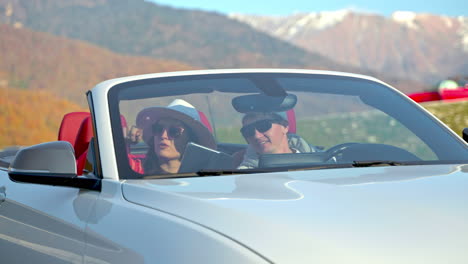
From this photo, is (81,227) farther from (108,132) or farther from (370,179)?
(370,179)

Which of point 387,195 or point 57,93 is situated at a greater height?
point 57,93

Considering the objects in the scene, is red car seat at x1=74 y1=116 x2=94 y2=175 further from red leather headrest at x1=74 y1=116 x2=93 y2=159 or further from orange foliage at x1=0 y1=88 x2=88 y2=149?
orange foliage at x1=0 y1=88 x2=88 y2=149

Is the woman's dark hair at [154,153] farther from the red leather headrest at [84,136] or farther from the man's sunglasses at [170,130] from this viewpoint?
the red leather headrest at [84,136]

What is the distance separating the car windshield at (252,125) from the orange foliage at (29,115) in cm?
10750

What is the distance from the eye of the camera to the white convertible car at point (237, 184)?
2262 mm

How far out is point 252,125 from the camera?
3.67 metres

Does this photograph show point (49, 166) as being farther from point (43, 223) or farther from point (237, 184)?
point (237, 184)

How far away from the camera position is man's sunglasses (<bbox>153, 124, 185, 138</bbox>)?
3535mm

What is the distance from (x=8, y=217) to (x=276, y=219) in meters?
1.77

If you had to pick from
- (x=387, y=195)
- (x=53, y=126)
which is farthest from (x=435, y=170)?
(x=53, y=126)

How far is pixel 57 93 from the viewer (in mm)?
143375

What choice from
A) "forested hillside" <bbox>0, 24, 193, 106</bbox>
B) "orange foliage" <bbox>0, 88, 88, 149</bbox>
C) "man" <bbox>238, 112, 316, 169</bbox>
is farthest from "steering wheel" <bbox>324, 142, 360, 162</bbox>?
"forested hillside" <bbox>0, 24, 193, 106</bbox>

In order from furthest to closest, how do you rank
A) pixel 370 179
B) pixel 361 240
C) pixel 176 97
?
1. pixel 176 97
2. pixel 370 179
3. pixel 361 240

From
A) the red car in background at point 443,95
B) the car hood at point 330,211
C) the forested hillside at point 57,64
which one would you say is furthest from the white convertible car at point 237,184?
the forested hillside at point 57,64
